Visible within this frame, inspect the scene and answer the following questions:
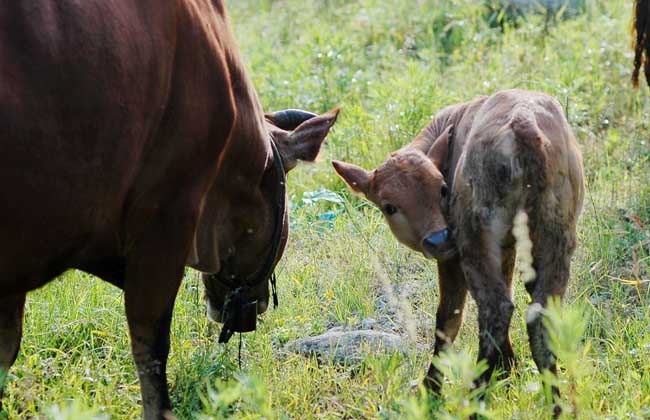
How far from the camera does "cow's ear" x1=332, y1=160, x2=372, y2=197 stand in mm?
5059

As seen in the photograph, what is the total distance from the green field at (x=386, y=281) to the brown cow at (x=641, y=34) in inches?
22.3

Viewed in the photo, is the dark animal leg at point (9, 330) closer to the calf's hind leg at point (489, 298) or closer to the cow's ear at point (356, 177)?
the cow's ear at point (356, 177)

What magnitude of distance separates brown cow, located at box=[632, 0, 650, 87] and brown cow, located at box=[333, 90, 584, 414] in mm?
2852

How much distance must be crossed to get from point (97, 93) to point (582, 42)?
22.3ft

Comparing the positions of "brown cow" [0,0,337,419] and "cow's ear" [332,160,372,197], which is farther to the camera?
"cow's ear" [332,160,372,197]

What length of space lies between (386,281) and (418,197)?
784 mm

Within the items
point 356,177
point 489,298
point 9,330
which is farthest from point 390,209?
point 9,330

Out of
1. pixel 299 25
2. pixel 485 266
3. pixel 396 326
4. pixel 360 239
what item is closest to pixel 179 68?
pixel 485 266

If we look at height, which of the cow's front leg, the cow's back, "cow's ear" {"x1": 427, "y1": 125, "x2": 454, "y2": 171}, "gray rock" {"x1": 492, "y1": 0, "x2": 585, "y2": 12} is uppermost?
the cow's back

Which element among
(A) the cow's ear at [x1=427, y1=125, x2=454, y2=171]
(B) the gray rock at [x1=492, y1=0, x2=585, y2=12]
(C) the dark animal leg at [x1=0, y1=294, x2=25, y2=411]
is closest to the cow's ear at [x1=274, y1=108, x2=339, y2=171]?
(A) the cow's ear at [x1=427, y1=125, x2=454, y2=171]

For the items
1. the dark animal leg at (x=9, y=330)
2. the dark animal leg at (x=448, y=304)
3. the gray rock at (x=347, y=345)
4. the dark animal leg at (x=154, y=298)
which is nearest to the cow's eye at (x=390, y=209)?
the dark animal leg at (x=448, y=304)

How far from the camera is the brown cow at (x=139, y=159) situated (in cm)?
372

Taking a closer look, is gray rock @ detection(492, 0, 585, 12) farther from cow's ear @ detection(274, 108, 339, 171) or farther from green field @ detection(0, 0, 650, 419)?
cow's ear @ detection(274, 108, 339, 171)

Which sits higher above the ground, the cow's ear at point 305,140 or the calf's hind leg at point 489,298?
the cow's ear at point 305,140
